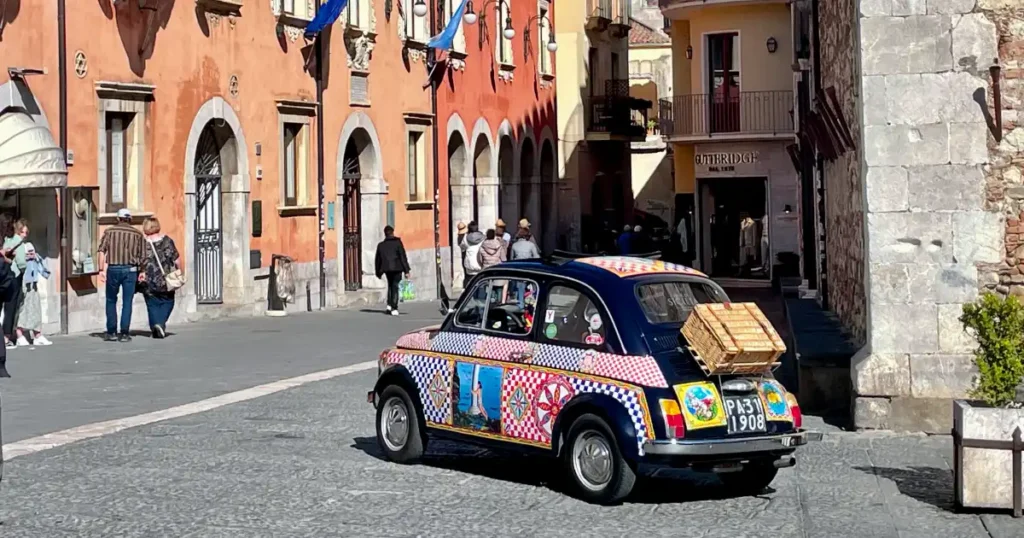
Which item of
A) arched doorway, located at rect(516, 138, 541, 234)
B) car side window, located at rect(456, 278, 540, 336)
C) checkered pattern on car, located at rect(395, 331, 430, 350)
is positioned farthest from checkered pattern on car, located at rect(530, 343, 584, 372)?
arched doorway, located at rect(516, 138, 541, 234)

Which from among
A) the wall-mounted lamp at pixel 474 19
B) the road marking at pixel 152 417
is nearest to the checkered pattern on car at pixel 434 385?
the road marking at pixel 152 417

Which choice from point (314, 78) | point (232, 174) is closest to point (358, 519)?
point (232, 174)

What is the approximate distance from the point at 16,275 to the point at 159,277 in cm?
225

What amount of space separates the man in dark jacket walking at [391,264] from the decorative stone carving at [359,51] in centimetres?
472

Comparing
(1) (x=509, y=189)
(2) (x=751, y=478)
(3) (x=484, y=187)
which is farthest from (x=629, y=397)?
(1) (x=509, y=189)

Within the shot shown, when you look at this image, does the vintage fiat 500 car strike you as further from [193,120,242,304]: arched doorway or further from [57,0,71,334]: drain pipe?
[193,120,242,304]: arched doorway

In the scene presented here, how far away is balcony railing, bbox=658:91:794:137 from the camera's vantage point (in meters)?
45.1

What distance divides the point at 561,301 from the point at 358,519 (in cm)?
211

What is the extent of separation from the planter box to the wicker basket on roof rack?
1247 millimetres

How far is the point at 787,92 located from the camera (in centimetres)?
4500

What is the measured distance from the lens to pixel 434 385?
11500 millimetres

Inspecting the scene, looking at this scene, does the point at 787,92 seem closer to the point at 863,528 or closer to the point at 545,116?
the point at 545,116

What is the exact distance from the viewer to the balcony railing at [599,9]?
54.0m

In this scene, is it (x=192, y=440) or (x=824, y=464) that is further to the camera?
(x=192, y=440)
